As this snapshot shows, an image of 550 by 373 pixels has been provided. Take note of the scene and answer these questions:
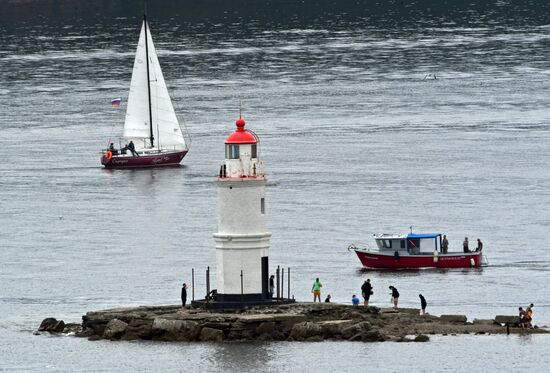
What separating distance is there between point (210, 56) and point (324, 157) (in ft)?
245

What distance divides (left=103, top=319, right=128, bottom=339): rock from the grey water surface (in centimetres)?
77

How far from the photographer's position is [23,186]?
Answer: 114 m

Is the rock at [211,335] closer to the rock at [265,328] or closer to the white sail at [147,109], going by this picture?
the rock at [265,328]

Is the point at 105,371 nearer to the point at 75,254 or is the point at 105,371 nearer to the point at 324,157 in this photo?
the point at 75,254

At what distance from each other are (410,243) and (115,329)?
26.7 metres

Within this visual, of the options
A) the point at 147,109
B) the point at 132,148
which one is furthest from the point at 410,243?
the point at 147,109

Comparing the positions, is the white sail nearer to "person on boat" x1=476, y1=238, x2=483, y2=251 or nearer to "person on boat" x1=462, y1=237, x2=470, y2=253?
"person on boat" x1=462, y1=237, x2=470, y2=253

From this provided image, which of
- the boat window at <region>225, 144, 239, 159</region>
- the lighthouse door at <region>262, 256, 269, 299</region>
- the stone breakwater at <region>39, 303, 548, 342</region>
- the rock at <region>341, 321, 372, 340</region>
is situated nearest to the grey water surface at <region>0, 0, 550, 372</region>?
the rock at <region>341, 321, 372, 340</region>

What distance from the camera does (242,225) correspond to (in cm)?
5966

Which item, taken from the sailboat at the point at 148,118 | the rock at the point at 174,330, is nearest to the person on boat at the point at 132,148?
the sailboat at the point at 148,118

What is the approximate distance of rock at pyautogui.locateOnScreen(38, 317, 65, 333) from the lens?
64500 millimetres

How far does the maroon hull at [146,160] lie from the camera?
4966 inches

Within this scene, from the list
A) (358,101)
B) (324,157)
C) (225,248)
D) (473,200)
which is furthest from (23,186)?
(225,248)

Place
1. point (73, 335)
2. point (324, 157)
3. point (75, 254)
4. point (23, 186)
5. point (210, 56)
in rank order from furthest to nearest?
1. point (210, 56)
2. point (324, 157)
3. point (23, 186)
4. point (75, 254)
5. point (73, 335)
